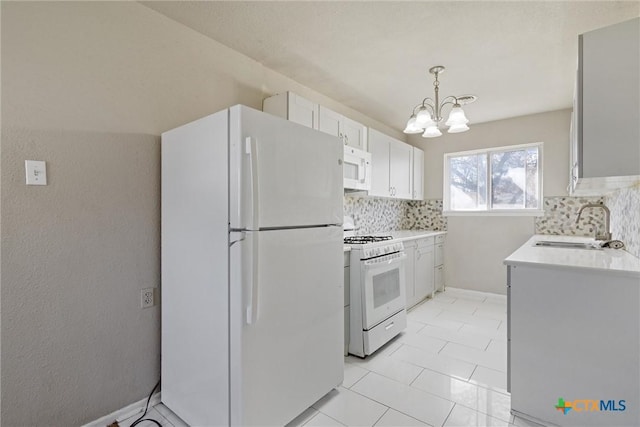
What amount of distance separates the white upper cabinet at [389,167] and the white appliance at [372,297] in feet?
3.43

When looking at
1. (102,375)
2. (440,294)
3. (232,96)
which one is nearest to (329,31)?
(232,96)

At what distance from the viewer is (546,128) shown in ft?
12.7

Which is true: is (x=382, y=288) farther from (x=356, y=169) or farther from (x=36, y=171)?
(x=36, y=171)

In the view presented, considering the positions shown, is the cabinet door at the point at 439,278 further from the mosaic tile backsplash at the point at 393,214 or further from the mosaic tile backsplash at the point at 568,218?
the mosaic tile backsplash at the point at 568,218

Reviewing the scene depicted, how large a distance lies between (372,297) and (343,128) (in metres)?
1.64

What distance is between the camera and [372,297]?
100 inches

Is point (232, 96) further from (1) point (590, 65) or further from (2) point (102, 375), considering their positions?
(1) point (590, 65)

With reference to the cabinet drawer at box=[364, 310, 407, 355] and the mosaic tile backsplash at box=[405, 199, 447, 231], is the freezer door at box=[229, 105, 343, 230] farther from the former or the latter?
the mosaic tile backsplash at box=[405, 199, 447, 231]

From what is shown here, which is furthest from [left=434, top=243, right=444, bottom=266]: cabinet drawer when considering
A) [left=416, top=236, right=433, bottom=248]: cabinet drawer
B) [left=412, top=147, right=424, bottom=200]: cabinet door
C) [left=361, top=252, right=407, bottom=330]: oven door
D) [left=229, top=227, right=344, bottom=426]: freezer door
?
[left=229, top=227, right=344, bottom=426]: freezer door

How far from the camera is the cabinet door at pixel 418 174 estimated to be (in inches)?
178

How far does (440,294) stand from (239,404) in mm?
3694

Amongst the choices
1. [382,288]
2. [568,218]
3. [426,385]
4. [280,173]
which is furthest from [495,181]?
[280,173]

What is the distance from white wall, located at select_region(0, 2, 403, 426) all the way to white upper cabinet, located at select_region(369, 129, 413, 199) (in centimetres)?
215

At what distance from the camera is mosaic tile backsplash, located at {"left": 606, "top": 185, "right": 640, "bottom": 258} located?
6.51ft
